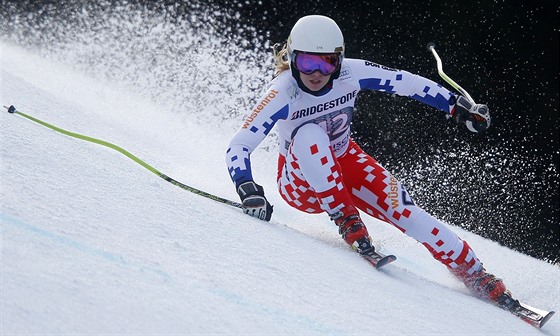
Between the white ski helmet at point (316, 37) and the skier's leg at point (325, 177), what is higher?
the white ski helmet at point (316, 37)

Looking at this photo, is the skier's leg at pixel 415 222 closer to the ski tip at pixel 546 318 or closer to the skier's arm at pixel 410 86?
the ski tip at pixel 546 318

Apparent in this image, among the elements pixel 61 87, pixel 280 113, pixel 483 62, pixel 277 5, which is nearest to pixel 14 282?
pixel 280 113

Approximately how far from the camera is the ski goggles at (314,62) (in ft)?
11.9

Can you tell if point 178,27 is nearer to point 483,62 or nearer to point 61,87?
point 61,87

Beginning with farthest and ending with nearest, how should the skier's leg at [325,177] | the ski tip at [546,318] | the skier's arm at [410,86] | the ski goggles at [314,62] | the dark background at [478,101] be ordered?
the dark background at [478,101], the skier's arm at [410,86], the ski goggles at [314,62], the skier's leg at [325,177], the ski tip at [546,318]

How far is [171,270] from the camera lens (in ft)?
8.16

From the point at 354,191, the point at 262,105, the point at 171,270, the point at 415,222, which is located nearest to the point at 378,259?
the point at 415,222

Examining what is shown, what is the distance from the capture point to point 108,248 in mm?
2488

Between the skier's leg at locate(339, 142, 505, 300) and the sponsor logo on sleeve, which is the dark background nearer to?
the skier's leg at locate(339, 142, 505, 300)

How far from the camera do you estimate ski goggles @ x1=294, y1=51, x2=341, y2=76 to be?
3.63 m

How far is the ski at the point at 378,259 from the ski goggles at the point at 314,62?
84 centimetres

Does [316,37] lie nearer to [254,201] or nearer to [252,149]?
[252,149]

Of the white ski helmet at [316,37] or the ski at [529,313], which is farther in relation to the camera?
the white ski helmet at [316,37]

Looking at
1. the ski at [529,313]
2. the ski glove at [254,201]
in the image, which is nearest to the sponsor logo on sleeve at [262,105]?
the ski glove at [254,201]
